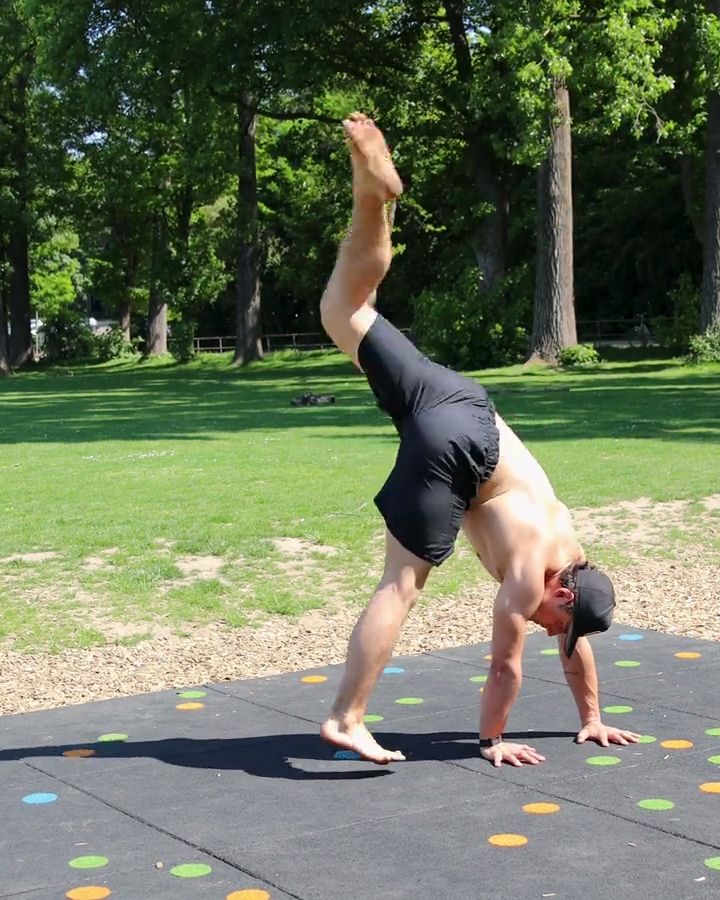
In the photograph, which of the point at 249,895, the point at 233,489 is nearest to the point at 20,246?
the point at 233,489

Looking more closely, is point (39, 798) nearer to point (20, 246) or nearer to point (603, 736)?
point (603, 736)

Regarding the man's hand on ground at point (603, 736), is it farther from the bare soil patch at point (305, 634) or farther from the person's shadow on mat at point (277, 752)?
the bare soil patch at point (305, 634)

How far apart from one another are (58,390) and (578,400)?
16058 mm

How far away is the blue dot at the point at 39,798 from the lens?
177 inches

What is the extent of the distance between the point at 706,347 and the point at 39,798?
28954 millimetres

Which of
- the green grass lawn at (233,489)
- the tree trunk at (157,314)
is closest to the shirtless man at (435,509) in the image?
the green grass lawn at (233,489)

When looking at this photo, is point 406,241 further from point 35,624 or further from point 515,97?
point 35,624

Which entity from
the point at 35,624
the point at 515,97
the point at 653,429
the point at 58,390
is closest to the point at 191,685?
the point at 35,624

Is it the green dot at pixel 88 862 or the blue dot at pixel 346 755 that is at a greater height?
the green dot at pixel 88 862

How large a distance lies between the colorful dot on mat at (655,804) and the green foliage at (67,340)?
53962 mm

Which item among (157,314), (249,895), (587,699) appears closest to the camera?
(249,895)

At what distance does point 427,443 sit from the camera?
4.80 m

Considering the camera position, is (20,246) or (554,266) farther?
(20,246)

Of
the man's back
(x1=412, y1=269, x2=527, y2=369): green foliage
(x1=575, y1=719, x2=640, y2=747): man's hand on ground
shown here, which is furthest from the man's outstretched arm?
(x1=412, y1=269, x2=527, y2=369): green foliage
